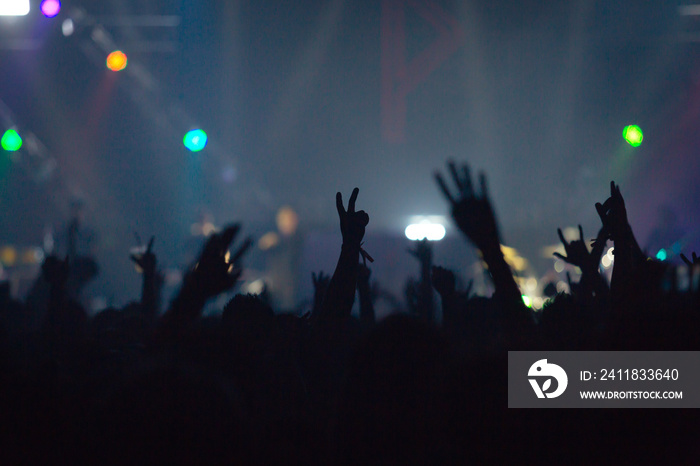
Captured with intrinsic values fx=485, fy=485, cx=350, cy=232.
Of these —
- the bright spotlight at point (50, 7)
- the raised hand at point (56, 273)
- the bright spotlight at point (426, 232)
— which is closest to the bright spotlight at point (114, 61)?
the bright spotlight at point (50, 7)

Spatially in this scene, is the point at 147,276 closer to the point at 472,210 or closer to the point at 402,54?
the point at 472,210

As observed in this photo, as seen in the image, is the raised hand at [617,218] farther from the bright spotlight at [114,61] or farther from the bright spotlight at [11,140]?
the bright spotlight at [11,140]

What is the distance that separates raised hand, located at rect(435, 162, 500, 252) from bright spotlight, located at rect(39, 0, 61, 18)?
30.1ft

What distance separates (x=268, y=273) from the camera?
14.1m

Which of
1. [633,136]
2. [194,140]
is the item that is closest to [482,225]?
[633,136]

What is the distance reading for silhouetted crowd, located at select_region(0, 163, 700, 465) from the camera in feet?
3.84

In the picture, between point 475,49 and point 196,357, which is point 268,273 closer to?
point 475,49

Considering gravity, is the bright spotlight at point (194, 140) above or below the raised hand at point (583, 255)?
above

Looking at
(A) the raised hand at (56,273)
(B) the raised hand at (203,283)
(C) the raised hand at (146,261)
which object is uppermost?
(C) the raised hand at (146,261)

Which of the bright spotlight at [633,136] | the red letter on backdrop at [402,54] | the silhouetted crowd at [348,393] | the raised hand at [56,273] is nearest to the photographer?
the silhouetted crowd at [348,393]

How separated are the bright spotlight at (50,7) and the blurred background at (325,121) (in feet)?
0.41

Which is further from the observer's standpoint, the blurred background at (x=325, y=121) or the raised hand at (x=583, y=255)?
the blurred background at (x=325, y=121)

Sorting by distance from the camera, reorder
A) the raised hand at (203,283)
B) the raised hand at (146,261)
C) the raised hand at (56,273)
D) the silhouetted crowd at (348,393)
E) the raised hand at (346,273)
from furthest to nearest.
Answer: the raised hand at (146,261) < the raised hand at (56,273) < the raised hand at (346,273) < the raised hand at (203,283) < the silhouetted crowd at (348,393)

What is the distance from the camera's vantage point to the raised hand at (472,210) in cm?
212
